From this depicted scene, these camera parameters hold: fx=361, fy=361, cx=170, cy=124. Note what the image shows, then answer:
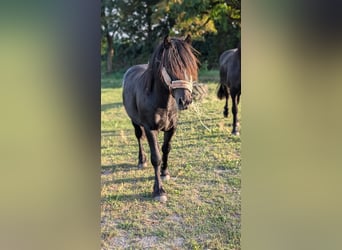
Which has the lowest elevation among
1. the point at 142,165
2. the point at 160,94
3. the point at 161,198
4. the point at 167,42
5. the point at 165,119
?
the point at 161,198

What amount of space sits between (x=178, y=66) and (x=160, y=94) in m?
0.15

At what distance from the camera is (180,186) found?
5.28 ft

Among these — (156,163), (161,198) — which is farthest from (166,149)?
(161,198)

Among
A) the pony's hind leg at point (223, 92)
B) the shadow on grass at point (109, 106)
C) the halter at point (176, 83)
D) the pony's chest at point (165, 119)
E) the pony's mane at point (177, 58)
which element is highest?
the pony's mane at point (177, 58)

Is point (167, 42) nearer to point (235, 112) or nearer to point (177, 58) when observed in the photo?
point (177, 58)

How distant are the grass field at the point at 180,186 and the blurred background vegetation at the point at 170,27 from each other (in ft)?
0.31

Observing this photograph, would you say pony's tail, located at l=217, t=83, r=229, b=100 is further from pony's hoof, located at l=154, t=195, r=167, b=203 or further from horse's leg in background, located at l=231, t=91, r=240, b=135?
pony's hoof, located at l=154, t=195, r=167, b=203

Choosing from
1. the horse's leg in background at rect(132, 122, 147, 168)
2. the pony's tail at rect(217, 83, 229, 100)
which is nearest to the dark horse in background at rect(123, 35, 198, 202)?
the horse's leg in background at rect(132, 122, 147, 168)

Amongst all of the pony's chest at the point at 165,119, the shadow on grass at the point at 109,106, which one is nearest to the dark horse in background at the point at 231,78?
the pony's chest at the point at 165,119

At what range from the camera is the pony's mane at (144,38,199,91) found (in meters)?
1.56

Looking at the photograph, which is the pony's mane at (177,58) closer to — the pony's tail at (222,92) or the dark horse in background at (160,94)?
the dark horse in background at (160,94)

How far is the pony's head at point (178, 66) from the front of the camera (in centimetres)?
156

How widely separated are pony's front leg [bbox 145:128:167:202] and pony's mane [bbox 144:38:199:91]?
28 centimetres
